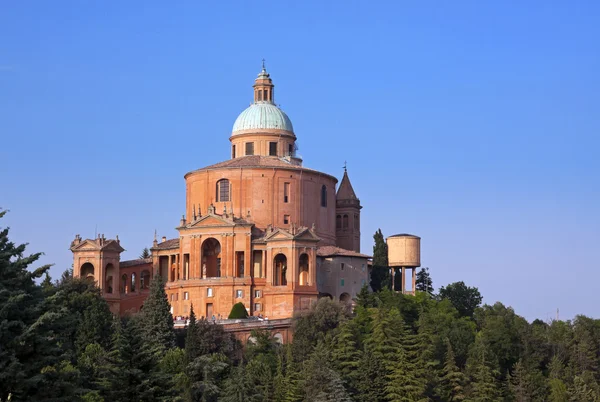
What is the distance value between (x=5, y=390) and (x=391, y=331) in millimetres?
37963

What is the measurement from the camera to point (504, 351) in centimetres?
7919

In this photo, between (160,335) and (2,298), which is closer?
(2,298)

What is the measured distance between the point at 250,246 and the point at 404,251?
1414 cm

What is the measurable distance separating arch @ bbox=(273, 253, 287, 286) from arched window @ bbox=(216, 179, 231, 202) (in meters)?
7.14

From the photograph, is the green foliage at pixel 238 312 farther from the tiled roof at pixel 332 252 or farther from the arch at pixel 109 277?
the arch at pixel 109 277

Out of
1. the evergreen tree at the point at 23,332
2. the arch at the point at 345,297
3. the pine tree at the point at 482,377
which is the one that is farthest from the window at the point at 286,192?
the evergreen tree at the point at 23,332

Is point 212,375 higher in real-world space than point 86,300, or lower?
lower

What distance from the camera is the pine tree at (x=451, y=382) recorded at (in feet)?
234

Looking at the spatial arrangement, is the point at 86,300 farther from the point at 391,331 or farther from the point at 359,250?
the point at 359,250

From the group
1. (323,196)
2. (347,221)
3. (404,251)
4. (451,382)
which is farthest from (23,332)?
(347,221)

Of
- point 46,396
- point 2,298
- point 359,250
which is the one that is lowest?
point 46,396

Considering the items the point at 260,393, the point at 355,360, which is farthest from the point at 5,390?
the point at 355,360

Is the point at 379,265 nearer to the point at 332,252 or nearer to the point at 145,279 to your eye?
the point at 332,252

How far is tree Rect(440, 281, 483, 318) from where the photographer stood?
94.2m
